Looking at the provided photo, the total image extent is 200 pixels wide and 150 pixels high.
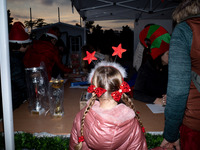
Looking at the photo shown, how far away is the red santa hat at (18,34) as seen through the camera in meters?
2.31

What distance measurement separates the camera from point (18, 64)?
6.54ft

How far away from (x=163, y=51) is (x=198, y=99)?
0.85 m

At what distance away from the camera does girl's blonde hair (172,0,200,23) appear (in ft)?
3.07

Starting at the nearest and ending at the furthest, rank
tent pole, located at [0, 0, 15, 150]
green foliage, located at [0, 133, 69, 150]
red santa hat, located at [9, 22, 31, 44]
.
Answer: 1. tent pole, located at [0, 0, 15, 150]
2. green foliage, located at [0, 133, 69, 150]
3. red santa hat, located at [9, 22, 31, 44]

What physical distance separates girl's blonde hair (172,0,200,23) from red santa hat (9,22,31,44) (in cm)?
198

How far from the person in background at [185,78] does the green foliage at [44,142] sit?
342 mm

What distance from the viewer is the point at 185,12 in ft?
3.19

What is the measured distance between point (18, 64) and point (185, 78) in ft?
5.87

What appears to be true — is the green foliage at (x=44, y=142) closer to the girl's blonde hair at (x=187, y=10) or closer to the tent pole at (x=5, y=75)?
the tent pole at (x=5, y=75)

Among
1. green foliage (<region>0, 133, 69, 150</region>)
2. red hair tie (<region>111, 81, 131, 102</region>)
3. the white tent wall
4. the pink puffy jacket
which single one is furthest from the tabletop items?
the white tent wall

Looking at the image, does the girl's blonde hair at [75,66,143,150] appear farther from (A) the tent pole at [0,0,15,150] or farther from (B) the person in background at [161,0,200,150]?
(A) the tent pole at [0,0,15,150]

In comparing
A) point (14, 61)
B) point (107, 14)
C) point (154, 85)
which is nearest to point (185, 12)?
point (154, 85)

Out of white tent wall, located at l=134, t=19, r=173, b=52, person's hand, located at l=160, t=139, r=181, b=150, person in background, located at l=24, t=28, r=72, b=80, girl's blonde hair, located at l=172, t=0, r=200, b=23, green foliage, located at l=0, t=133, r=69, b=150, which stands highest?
white tent wall, located at l=134, t=19, r=173, b=52

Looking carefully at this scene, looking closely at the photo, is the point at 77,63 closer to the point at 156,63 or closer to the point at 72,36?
the point at 156,63
